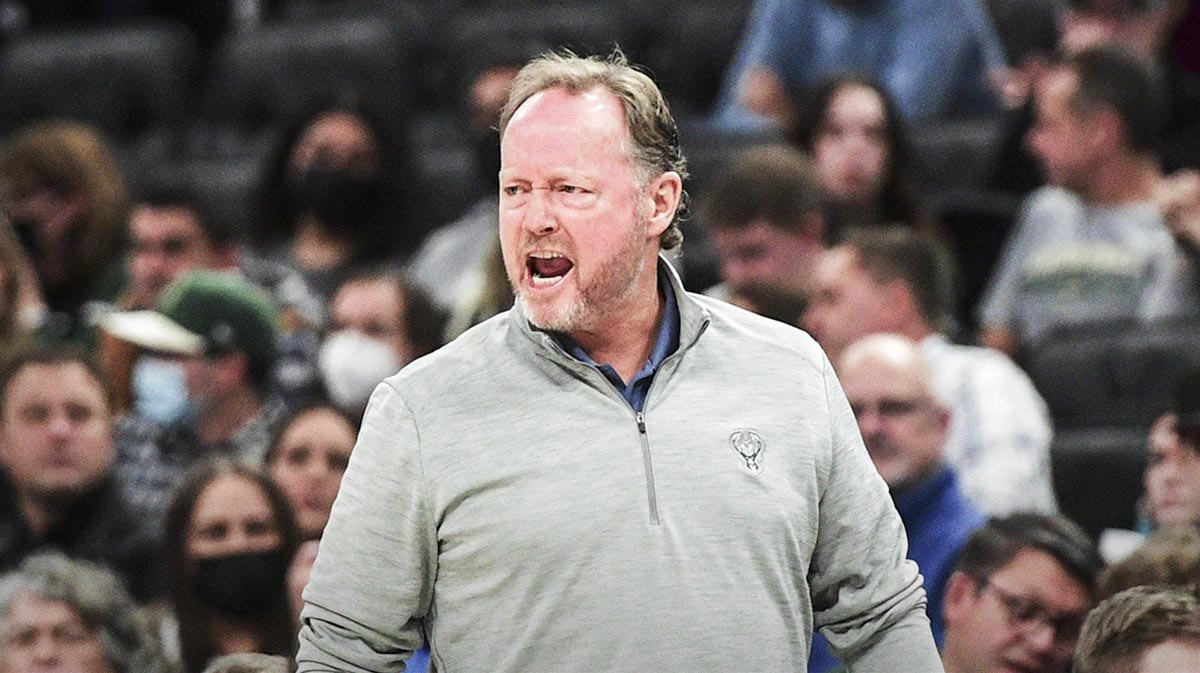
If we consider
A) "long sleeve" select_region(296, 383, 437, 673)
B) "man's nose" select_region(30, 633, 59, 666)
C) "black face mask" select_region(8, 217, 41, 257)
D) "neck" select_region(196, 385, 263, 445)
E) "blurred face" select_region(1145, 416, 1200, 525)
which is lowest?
"man's nose" select_region(30, 633, 59, 666)

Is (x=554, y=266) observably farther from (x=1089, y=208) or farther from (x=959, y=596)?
(x=1089, y=208)

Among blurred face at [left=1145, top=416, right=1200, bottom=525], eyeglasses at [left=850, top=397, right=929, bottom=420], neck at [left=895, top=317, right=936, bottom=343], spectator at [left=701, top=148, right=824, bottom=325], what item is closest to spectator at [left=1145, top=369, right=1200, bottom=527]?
blurred face at [left=1145, top=416, right=1200, bottom=525]

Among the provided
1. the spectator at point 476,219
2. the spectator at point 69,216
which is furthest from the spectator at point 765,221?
the spectator at point 69,216

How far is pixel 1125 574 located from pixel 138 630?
1.81m

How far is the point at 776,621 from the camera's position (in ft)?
6.72

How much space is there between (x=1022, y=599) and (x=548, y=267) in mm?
1544

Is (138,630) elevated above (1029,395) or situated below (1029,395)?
below

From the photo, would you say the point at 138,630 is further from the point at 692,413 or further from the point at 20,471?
the point at 692,413

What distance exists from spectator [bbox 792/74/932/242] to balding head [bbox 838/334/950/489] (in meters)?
1.14

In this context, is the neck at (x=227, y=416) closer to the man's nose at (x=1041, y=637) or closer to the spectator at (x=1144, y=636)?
the man's nose at (x=1041, y=637)

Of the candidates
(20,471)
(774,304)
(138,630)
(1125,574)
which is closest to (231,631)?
(138,630)

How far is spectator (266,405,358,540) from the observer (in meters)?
4.26

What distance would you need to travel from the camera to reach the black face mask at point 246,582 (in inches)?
154

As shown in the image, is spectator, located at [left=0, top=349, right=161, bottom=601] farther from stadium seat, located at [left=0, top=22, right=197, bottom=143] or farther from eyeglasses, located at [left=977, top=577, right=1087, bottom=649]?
stadium seat, located at [left=0, top=22, right=197, bottom=143]
